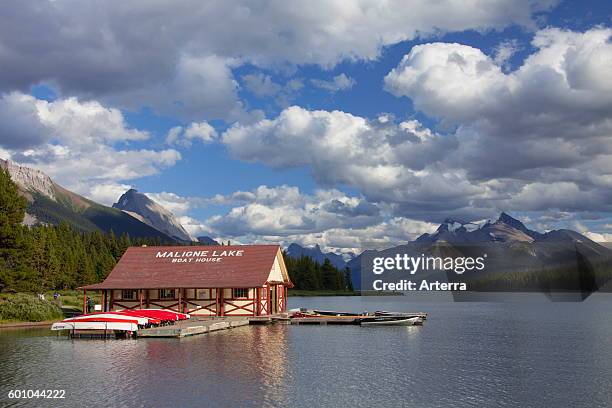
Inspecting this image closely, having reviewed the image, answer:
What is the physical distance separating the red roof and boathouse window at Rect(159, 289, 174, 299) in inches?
47.9

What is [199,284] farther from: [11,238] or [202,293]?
[11,238]

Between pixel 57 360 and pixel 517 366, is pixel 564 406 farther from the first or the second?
pixel 57 360

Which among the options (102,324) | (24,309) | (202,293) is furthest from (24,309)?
(202,293)

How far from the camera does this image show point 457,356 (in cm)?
4053

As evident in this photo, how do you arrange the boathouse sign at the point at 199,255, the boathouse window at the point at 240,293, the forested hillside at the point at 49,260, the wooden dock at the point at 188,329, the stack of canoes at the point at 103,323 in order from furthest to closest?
the boathouse sign at the point at 199,255
the boathouse window at the point at 240,293
the forested hillside at the point at 49,260
the stack of canoes at the point at 103,323
the wooden dock at the point at 188,329

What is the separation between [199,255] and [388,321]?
21807 mm

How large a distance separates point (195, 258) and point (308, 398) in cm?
4407

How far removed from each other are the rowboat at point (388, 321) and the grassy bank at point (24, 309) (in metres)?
30.8

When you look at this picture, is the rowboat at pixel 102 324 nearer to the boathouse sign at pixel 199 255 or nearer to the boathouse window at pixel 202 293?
the boathouse window at pixel 202 293

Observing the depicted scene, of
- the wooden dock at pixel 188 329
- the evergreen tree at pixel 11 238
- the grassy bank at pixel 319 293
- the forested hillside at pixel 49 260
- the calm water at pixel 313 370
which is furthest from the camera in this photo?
the grassy bank at pixel 319 293

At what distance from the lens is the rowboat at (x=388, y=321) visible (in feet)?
205

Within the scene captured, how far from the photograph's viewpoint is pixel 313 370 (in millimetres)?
34375

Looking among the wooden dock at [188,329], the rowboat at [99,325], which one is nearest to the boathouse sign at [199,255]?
the wooden dock at [188,329]

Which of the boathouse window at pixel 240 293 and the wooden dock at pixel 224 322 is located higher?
the boathouse window at pixel 240 293
